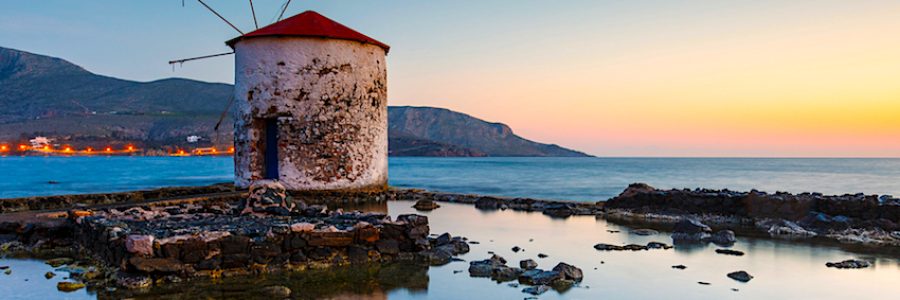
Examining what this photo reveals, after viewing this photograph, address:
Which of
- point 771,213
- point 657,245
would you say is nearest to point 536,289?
point 657,245

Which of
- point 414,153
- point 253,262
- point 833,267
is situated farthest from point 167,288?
Answer: point 414,153

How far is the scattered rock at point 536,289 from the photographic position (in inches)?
278

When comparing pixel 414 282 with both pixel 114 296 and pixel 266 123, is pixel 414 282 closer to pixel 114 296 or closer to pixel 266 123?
pixel 114 296

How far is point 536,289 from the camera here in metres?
7.15

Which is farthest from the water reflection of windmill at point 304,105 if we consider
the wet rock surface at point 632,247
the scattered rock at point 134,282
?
the scattered rock at point 134,282

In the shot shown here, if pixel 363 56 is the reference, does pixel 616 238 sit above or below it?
below

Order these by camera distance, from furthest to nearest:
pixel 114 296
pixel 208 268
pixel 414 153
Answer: pixel 414 153 < pixel 208 268 < pixel 114 296

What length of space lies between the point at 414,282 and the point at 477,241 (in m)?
3.09

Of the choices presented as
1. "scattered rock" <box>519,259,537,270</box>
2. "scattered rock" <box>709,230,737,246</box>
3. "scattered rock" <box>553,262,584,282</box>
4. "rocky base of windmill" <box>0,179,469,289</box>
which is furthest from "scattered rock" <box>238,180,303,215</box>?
"scattered rock" <box>709,230,737,246</box>

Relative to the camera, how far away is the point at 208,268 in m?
→ 7.59

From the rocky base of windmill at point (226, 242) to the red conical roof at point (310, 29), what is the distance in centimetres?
669

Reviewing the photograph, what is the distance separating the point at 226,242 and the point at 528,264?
3598mm

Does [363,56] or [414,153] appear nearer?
[363,56]

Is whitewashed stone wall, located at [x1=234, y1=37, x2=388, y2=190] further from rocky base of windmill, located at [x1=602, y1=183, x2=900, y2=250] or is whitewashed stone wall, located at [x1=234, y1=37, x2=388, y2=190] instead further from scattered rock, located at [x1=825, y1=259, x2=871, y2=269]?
scattered rock, located at [x1=825, y1=259, x2=871, y2=269]
